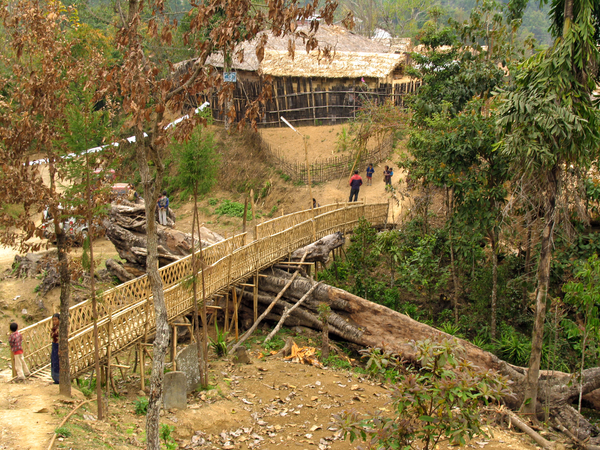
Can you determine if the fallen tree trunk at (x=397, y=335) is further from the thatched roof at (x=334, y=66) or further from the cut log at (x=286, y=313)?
the thatched roof at (x=334, y=66)

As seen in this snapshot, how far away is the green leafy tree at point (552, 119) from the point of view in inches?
362

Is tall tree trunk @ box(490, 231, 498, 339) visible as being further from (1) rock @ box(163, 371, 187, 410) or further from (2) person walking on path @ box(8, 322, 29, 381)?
(2) person walking on path @ box(8, 322, 29, 381)

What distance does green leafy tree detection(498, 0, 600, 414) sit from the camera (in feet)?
30.1

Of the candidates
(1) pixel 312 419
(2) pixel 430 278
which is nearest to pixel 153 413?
(1) pixel 312 419

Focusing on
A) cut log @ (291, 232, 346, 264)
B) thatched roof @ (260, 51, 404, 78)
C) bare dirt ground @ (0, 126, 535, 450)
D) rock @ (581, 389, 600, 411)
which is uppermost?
thatched roof @ (260, 51, 404, 78)

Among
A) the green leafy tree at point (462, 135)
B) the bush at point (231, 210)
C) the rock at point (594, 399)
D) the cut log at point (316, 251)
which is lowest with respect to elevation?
the rock at point (594, 399)

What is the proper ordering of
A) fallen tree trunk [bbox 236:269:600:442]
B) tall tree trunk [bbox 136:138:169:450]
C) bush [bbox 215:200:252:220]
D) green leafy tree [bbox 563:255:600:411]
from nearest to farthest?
tall tree trunk [bbox 136:138:169:450]
green leafy tree [bbox 563:255:600:411]
fallen tree trunk [bbox 236:269:600:442]
bush [bbox 215:200:252:220]

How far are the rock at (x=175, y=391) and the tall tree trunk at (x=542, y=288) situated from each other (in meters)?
6.70

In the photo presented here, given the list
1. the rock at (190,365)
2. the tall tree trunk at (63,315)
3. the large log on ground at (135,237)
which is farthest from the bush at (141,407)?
the large log on ground at (135,237)

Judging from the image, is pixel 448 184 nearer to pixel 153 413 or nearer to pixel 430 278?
pixel 430 278

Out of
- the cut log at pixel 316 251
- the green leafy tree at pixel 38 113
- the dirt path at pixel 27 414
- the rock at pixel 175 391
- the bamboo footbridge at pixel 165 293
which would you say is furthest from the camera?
the cut log at pixel 316 251

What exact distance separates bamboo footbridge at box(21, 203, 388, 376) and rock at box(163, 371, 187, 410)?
1.23 metres

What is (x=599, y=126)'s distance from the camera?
9578 millimetres

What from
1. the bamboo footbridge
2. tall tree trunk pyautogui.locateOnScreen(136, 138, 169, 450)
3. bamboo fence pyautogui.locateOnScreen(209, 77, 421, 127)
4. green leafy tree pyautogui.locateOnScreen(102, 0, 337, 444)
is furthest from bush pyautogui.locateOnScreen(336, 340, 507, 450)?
bamboo fence pyautogui.locateOnScreen(209, 77, 421, 127)
